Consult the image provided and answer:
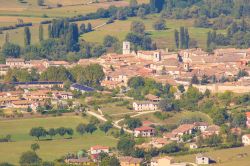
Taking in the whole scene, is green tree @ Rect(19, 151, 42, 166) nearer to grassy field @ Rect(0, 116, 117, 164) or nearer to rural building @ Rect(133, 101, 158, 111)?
grassy field @ Rect(0, 116, 117, 164)

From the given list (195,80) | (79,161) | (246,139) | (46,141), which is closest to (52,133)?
(46,141)

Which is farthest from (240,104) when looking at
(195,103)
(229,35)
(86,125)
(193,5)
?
(193,5)

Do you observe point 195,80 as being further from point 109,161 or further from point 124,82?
point 109,161

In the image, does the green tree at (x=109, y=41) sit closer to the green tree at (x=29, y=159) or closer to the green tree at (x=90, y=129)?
the green tree at (x=90, y=129)

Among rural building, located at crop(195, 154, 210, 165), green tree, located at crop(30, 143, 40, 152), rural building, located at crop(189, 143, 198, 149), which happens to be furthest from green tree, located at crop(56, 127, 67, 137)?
rural building, located at crop(195, 154, 210, 165)

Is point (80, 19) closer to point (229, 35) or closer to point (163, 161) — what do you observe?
point (229, 35)
